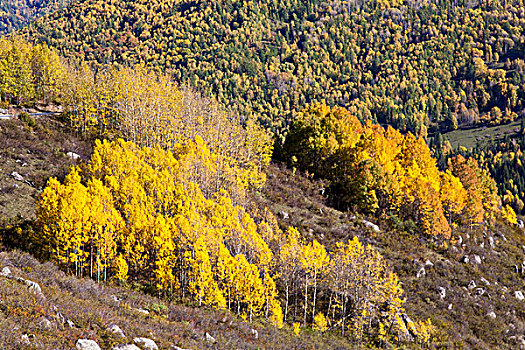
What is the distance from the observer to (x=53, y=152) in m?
55.6

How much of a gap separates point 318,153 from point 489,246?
3651 cm

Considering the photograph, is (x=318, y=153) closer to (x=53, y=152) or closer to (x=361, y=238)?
(x=361, y=238)

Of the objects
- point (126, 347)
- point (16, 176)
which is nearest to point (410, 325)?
Result: point (126, 347)

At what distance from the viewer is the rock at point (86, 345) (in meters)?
15.3

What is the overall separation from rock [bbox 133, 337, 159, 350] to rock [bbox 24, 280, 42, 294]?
5739mm

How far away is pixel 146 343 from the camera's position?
17.7 m

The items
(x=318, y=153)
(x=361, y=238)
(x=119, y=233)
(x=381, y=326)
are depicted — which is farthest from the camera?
(x=318, y=153)

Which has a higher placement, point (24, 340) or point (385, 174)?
point (24, 340)

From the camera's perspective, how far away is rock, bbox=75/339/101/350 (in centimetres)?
1530

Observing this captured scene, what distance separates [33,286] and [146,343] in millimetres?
6718

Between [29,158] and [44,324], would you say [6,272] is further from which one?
[29,158]

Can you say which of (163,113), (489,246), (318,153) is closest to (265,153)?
Result: (318,153)

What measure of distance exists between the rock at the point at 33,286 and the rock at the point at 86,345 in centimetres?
522

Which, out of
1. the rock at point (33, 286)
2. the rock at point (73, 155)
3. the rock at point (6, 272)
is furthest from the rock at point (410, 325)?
the rock at point (73, 155)
